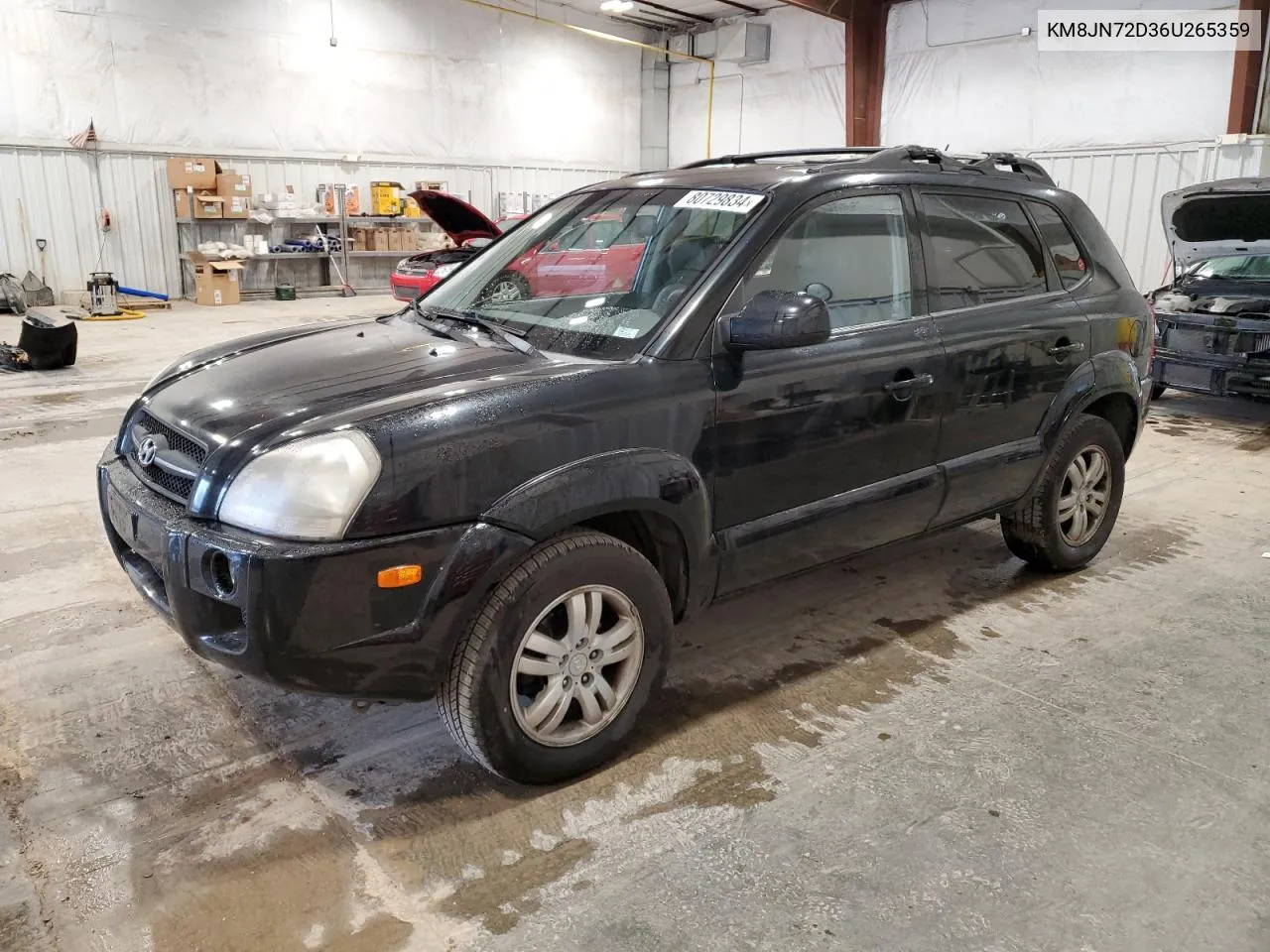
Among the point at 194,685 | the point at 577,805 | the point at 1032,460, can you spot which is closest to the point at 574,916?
the point at 577,805

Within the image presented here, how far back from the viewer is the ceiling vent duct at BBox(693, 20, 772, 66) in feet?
55.2

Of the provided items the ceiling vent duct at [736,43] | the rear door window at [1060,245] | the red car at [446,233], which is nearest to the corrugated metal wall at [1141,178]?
the ceiling vent duct at [736,43]

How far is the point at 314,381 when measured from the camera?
247 centimetres

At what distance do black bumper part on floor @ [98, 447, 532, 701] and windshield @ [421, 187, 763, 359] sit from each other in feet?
2.37

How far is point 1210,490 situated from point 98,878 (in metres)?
5.48

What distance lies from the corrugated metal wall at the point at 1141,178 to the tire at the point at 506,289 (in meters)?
10.4

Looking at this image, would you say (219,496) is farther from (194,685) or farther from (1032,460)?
(1032,460)

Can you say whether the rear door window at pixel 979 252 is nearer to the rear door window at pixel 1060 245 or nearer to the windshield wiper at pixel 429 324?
the rear door window at pixel 1060 245

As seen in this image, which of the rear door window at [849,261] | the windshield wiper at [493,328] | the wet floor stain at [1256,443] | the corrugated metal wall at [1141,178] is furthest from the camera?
the corrugated metal wall at [1141,178]

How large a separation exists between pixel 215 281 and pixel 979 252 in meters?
12.7

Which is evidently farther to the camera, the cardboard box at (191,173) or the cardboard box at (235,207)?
the cardboard box at (235,207)

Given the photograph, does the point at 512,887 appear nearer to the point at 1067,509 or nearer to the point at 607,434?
the point at 607,434

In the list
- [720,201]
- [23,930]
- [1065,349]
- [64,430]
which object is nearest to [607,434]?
[720,201]

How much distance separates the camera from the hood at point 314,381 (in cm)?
223
